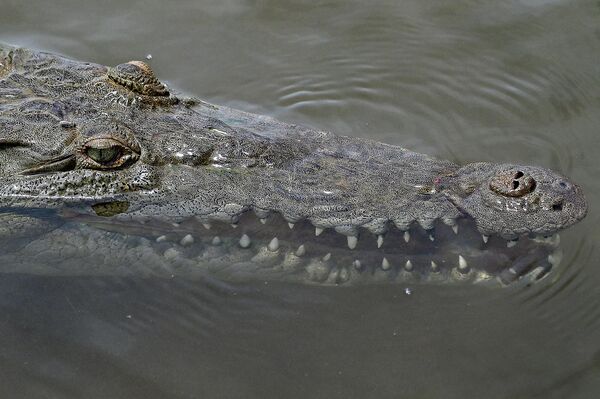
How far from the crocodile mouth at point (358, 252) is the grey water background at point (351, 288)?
0.26 m

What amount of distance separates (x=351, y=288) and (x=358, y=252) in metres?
0.34

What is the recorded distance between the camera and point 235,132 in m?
3.98

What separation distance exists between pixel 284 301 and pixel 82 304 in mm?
1101

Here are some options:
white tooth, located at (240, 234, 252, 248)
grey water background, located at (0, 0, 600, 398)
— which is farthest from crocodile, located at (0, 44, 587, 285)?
grey water background, located at (0, 0, 600, 398)

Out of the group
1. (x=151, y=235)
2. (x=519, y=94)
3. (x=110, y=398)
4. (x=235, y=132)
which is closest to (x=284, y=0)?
(x=519, y=94)

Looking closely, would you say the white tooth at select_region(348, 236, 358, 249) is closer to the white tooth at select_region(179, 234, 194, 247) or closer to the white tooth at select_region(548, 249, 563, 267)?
the white tooth at select_region(179, 234, 194, 247)

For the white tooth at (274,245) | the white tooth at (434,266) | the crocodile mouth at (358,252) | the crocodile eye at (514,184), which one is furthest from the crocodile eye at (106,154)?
the crocodile eye at (514,184)

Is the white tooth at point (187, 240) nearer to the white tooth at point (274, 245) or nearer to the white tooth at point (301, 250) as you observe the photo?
the white tooth at point (274, 245)

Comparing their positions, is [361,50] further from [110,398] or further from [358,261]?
[110,398]

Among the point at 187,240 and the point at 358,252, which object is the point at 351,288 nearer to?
the point at 358,252

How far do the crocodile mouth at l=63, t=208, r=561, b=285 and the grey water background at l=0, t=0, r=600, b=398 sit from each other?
26 cm

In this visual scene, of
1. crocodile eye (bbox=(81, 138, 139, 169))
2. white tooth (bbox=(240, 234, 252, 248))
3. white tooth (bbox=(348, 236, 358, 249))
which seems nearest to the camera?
white tooth (bbox=(348, 236, 358, 249))

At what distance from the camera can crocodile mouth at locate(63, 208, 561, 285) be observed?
344 cm

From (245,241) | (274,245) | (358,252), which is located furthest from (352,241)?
(245,241)
